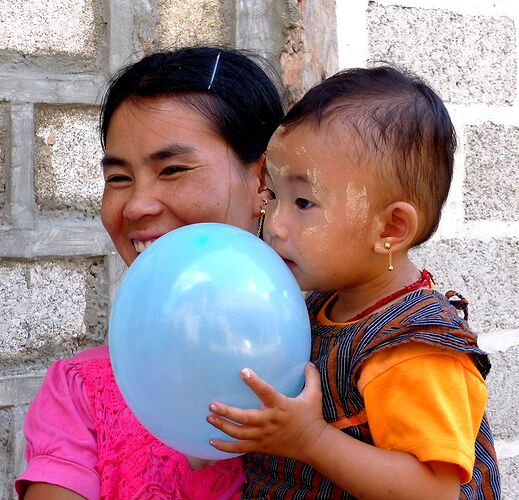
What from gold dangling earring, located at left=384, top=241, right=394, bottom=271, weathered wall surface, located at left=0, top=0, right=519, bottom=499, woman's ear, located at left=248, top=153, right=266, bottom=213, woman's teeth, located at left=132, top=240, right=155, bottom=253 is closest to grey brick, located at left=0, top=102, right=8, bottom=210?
weathered wall surface, located at left=0, top=0, right=519, bottom=499

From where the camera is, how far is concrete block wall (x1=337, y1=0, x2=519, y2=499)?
8.91ft

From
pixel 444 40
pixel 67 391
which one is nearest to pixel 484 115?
pixel 444 40

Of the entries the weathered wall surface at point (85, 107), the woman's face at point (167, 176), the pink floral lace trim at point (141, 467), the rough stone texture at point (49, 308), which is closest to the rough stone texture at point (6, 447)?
the weathered wall surface at point (85, 107)

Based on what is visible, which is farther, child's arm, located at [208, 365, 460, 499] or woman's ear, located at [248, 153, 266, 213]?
woman's ear, located at [248, 153, 266, 213]

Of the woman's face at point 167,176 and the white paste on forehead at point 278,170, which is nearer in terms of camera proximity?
the white paste on forehead at point 278,170

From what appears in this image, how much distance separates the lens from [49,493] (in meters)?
1.74

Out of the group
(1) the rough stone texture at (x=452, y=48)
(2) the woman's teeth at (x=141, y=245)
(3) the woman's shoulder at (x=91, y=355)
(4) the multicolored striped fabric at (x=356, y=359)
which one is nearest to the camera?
(4) the multicolored striped fabric at (x=356, y=359)

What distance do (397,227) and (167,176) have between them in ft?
1.75

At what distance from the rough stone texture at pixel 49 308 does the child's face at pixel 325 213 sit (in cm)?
108

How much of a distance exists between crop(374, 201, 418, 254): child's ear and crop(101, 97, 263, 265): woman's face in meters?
0.43

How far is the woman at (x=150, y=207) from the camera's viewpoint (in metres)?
1.76

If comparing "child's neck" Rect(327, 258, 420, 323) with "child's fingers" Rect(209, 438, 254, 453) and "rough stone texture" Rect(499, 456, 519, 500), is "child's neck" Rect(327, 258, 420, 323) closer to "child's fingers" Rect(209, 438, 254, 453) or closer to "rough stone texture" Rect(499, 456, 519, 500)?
"child's fingers" Rect(209, 438, 254, 453)

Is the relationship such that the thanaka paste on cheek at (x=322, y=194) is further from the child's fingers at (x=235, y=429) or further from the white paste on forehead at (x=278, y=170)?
the child's fingers at (x=235, y=429)

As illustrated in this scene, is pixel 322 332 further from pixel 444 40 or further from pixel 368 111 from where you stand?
pixel 444 40
